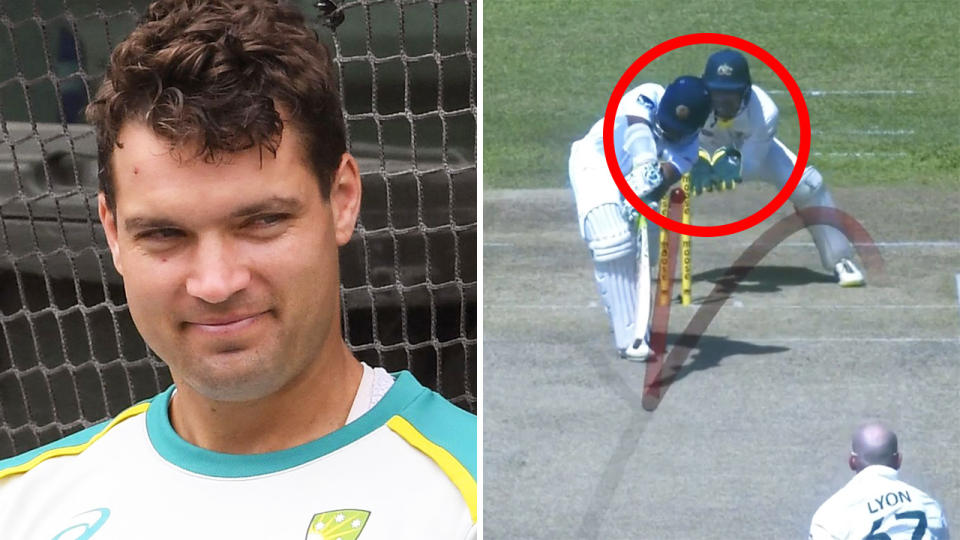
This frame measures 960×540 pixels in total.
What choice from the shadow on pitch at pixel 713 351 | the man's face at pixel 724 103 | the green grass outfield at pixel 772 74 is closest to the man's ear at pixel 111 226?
the green grass outfield at pixel 772 74

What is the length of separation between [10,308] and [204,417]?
37 centimetres

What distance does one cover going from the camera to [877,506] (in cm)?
94

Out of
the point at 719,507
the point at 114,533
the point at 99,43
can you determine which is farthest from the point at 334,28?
the point at 719,507

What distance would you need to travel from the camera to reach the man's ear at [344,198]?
670mm

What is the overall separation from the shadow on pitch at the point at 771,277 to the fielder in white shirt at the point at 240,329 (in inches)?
18.6

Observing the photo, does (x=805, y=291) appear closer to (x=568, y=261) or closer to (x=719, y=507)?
(x=719, y=507)

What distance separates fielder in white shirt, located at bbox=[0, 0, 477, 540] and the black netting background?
0.10 m

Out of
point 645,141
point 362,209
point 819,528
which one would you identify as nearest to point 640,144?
point 645,141

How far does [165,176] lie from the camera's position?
613mm

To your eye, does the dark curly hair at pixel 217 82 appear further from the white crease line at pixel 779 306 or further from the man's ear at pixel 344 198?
the white crease line at pixel 779 306

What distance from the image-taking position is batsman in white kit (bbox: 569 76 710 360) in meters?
0.87

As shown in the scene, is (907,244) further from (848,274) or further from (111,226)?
→ (111,226)

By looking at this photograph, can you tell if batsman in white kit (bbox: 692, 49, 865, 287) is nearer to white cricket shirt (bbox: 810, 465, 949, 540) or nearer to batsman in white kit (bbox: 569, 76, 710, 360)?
batsman in white kit (bbox: 569, 76, 710, 360)

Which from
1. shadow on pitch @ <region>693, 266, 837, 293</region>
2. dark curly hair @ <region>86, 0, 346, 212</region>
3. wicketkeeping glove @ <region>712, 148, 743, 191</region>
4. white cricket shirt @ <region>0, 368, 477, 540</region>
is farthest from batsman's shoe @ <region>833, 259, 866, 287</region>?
dark curly hair @ <region>86, 0, 346, 212</region>
